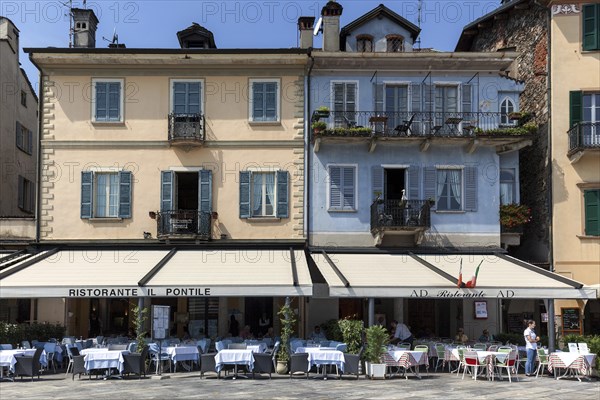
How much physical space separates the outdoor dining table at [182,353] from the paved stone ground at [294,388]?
53 centimetres

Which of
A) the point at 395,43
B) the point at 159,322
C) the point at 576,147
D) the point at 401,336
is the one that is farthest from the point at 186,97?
the point at 576,147

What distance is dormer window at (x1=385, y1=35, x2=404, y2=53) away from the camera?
84.8 feet

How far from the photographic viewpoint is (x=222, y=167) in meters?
24.4

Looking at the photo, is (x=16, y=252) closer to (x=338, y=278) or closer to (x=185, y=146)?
(x=185, y=146)

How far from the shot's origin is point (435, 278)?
800 inches

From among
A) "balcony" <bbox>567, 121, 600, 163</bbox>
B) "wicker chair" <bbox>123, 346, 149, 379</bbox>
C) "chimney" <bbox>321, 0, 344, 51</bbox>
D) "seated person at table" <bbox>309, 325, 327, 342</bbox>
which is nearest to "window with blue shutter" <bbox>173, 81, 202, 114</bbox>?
"chimney" <bbox>321, 0, 344, 51</bbox>

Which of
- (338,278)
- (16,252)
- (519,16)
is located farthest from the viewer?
(519,16)

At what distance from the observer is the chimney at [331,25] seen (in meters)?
25.4

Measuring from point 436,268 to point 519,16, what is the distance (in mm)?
11280

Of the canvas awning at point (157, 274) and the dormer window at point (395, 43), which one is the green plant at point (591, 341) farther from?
the dormer window at point (395, 43)

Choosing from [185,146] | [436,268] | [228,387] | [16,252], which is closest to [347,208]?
[436,268]

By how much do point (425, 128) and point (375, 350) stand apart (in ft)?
28.8

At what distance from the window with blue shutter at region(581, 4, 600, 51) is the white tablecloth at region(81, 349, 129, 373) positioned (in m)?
17.9

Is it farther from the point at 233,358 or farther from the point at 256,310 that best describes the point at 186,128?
the point at 233,358
